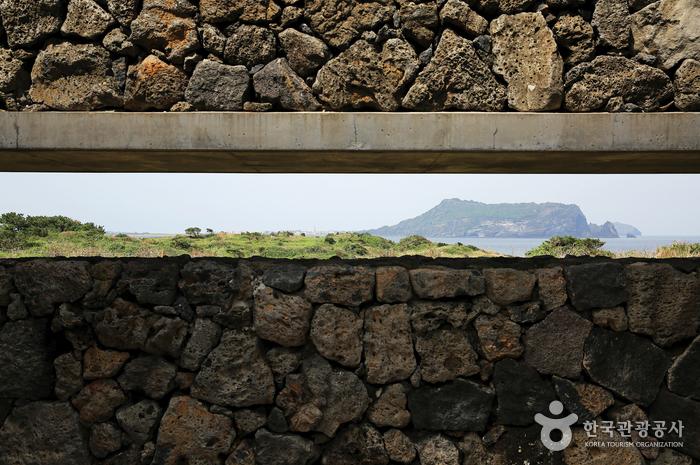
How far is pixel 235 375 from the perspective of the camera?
3.71 m

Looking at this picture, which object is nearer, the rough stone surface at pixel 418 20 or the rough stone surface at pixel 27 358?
the rough stone surface at pixel 418 20

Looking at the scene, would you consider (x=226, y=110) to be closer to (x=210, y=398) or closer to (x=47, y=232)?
(x=210, y=398)

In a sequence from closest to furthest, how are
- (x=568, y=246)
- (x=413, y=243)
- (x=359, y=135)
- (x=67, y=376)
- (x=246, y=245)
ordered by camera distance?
(x=359, y=135), (x=67, y=376), (x=568, y=246), (x=246, y=245), (x=413, y=243)

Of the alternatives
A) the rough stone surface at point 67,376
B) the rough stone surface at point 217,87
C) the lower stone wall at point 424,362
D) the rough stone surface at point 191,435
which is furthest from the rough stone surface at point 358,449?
the rough stone surface at point 217,87

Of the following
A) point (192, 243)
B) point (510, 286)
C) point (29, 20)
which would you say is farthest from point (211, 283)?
point (192, 243)

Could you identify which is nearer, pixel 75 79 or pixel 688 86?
pixel 688 86

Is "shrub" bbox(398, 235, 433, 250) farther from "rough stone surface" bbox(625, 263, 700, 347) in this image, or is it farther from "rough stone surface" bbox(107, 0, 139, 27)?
"rough stone surface" bbox(107, 0, 139, 27)

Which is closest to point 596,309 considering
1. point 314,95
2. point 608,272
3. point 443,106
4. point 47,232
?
point 608,272

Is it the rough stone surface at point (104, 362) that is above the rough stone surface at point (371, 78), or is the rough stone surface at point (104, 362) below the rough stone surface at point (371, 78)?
below

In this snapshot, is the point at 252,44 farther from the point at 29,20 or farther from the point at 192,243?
the point at 192,243

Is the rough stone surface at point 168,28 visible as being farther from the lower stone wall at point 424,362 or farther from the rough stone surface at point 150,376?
the rough stone surface at point 150,376

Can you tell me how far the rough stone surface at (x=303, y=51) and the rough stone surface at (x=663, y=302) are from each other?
2305 millimetres

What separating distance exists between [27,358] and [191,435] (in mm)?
1161

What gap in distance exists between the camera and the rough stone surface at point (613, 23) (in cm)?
362
